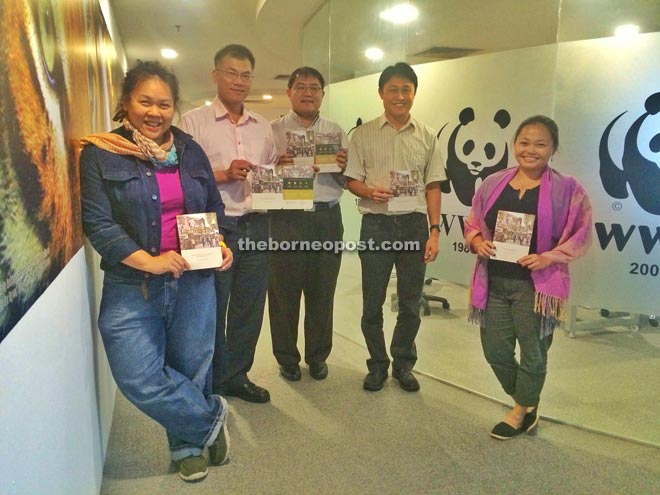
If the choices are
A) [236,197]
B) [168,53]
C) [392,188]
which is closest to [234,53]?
[236,197]

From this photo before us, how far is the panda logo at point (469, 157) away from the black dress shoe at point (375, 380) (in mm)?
1197

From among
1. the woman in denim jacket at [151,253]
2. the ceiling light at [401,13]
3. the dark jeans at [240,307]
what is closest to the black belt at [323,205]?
the dark jeans at [240,307]

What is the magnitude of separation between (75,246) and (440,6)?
2805mm

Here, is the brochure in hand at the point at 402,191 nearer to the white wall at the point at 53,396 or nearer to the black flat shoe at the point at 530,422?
the black flat shoe at the point at 530,422

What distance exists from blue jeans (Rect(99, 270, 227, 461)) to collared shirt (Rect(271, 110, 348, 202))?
38.9 inches

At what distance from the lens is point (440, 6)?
316 centimetres

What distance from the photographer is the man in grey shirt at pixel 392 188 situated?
2432 millimetres

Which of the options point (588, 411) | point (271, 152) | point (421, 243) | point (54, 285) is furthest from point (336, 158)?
point (588, 411)

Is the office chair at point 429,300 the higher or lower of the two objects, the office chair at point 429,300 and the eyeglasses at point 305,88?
the lower

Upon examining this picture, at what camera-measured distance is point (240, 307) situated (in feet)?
7.82

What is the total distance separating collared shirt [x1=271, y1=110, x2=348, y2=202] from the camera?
8.47ft

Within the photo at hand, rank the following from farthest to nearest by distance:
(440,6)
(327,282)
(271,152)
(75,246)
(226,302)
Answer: (440,6) < (327,282) < (271,152) < (226,302) < (75,246)

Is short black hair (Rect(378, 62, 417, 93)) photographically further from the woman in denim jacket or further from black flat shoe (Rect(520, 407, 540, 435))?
black flat shoe (Rect(520, 407, 540, 435))

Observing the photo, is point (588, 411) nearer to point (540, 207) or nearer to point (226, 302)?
point (540, 207)
